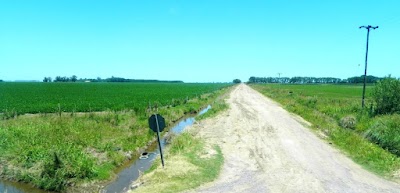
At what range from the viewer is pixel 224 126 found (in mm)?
25234

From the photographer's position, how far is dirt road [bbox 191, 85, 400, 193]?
11.4 m

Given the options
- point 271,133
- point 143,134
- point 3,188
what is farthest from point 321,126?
point 3,188

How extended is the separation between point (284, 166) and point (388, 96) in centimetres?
1866

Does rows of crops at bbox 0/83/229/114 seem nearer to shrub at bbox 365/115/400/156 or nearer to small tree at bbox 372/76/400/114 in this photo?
shrub at bbox 365/115/400/156

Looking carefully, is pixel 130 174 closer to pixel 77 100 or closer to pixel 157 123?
pixel 157 123

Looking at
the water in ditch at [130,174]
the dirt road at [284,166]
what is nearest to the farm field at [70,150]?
the water in ditch at [130,174]

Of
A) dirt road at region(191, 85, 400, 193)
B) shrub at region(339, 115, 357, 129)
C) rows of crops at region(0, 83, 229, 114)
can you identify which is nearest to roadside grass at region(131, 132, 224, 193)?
dirt road at region(191, 85, 400, 193)

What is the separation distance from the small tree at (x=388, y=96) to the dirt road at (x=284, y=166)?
975 cm

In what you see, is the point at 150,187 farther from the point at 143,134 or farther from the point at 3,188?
the point at 143,134

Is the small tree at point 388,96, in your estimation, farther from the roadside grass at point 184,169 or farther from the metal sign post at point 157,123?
the metal sign post at point 157,123

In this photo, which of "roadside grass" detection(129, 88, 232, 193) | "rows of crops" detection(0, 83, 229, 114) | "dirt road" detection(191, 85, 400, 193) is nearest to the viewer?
→ "dirt road" detection(191, 85, 400, 193)

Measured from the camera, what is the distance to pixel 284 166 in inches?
550

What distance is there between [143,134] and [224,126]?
6701 mm

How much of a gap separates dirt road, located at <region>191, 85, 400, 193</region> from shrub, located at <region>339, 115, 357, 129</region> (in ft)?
16.6
